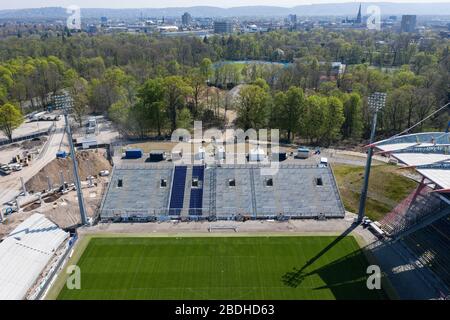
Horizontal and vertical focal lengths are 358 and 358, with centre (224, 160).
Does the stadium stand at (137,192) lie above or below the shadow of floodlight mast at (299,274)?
above

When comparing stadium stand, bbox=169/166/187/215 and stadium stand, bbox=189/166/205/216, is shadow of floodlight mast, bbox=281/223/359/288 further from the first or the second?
stadium stand, bbox=169/166/187/215

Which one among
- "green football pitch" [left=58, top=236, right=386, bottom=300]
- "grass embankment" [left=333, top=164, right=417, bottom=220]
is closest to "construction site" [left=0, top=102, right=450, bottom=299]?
"grass embankment" [left=333, top=164, right=417, bottom=220]

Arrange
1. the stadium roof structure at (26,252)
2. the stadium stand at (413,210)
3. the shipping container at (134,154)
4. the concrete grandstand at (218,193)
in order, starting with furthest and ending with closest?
the shipping container at (134,154), the concrete grandstand at (218,193), the stadium stand at (413,210), the stadium roof structure at (26,252)

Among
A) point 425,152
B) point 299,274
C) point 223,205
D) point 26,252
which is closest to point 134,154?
point 223,205

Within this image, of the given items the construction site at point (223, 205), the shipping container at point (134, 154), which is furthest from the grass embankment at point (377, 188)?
the shipping container at point (134, 154)

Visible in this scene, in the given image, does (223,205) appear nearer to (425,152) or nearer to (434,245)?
(434,245)

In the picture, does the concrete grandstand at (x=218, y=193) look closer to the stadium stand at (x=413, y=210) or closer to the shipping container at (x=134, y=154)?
the shipping container at (x=134, y=154)
